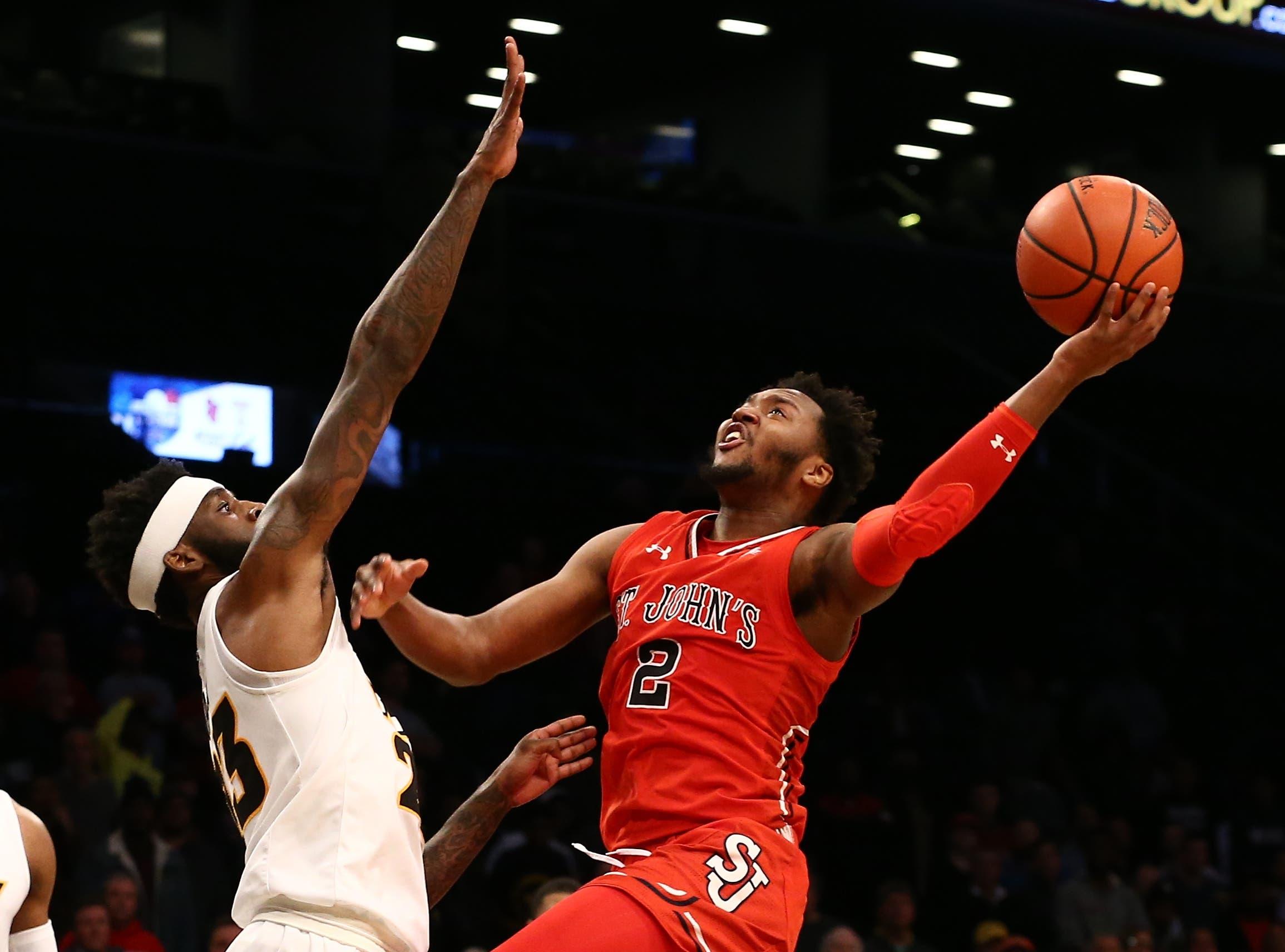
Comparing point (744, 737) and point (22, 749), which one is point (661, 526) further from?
point (22, 749)

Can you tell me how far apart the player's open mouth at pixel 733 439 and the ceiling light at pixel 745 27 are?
14.8 metres

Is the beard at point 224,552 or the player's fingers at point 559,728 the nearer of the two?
the beard at point 224,552

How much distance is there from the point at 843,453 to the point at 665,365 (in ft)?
38.8

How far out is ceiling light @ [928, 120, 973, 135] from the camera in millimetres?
21906

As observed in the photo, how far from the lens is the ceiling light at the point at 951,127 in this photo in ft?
71.9

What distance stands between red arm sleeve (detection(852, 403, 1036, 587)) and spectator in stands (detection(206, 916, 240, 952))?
4.29 m

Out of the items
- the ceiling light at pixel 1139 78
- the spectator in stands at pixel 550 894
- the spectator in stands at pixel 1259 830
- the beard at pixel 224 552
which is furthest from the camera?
the ceiling light at pixel 1139 78

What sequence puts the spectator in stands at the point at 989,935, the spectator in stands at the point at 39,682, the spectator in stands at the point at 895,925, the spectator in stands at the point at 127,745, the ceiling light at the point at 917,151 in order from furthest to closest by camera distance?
the ceiling light at the point at 917,151 < the spectator in stands at the point at 989,935 < the spectator in stands at the point at 895,925 < the spectator in stands at the point at 39,682 < the spectator in stands at the point at 127,745

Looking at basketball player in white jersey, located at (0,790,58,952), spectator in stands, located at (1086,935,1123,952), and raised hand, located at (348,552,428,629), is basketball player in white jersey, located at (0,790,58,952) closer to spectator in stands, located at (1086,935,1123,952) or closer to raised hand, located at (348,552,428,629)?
raised hand, located at (348,552,428,629)

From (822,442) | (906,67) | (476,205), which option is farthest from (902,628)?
(476,205)

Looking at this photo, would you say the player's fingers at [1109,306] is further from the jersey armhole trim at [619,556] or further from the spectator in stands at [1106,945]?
the spectator in stands at [1106,945]

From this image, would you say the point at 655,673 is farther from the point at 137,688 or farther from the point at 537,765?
the point at 137,688

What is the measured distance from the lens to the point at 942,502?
423cm

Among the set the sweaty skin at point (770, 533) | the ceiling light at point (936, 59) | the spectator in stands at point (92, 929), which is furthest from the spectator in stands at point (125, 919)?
the ceiling light at point (936, 59)
